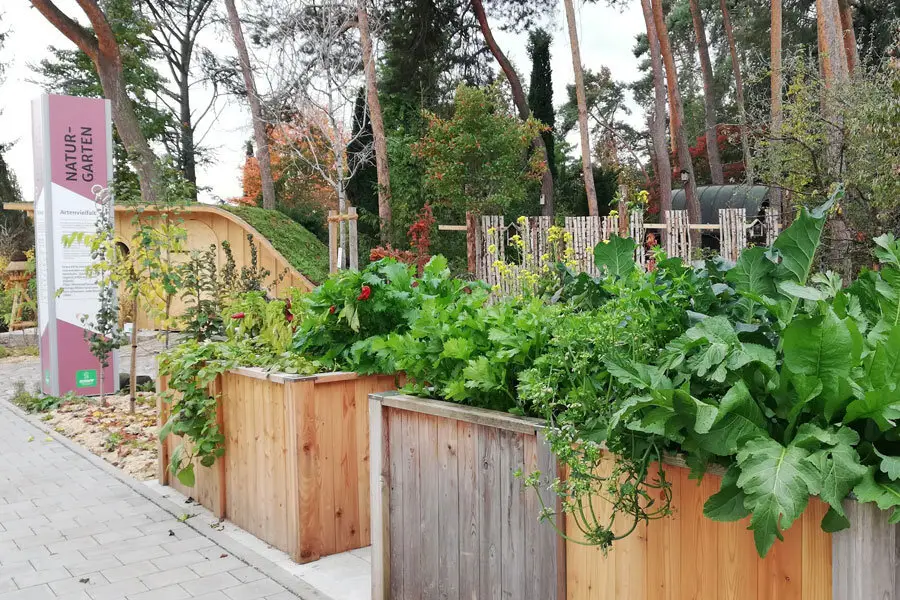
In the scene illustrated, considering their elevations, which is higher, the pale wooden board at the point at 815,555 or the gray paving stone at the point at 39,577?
the pale wooden board at the point at 815,555

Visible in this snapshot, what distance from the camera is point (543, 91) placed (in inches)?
822

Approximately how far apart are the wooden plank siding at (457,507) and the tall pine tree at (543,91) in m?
18.3

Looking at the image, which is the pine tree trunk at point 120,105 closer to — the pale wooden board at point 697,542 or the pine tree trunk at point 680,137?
the pine tree trunk at point 680,137

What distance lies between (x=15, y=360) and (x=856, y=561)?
15794 mm

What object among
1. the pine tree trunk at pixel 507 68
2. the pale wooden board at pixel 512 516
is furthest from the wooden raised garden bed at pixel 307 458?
the pine tree trunk at pixel 507 68

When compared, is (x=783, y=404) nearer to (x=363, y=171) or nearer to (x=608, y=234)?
(x=608, y=234)

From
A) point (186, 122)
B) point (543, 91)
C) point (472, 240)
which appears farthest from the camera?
point (186, 122)

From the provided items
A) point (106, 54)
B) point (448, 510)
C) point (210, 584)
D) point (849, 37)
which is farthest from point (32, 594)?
point (849, 37)

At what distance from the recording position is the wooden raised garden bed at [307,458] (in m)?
3.87

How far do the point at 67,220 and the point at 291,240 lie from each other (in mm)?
9782

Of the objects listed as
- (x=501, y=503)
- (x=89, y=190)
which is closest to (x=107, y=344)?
(x=89, y=190)

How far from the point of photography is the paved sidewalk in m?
3.70

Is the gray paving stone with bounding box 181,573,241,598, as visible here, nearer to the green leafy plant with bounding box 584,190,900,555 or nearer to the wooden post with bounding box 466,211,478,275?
the green leafy plant with bounding box 584,190,900,555

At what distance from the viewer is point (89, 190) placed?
915 centimetres
